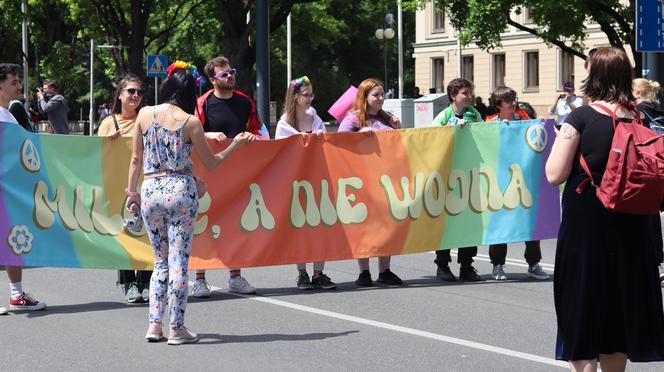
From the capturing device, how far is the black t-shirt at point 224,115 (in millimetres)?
10039

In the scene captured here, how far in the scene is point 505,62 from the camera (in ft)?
218

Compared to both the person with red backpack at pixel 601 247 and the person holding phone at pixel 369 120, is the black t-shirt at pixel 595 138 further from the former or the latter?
the person holding phone at pixel 369 120

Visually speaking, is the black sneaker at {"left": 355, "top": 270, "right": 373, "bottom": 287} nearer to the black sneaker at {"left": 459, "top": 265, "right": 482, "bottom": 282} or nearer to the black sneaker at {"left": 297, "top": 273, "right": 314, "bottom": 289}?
the black sneaker at {"left": 297, "top": 273, "right": 314, "bottom": 289}

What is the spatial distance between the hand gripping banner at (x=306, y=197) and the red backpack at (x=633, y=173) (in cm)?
510

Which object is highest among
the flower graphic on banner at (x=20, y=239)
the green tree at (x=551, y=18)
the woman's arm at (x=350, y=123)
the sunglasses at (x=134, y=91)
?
the green tree at (x=551, y=18)

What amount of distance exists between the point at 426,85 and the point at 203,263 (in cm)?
6375

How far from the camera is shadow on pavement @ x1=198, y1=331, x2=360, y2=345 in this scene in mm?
8141

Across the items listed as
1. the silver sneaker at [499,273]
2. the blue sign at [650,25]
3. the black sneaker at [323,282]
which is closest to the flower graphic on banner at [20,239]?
the black sneaker at [323,282]

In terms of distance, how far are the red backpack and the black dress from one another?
0.10m

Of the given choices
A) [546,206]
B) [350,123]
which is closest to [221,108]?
[350,123]

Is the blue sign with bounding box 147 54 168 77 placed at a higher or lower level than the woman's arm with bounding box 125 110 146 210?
higher

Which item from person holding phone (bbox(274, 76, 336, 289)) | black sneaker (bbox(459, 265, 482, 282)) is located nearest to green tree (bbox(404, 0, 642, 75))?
black sneaker (bbox(459, 265, 482, 282))

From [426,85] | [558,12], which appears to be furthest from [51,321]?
[426,85]

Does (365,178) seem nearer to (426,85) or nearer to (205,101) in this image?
(205,101)
